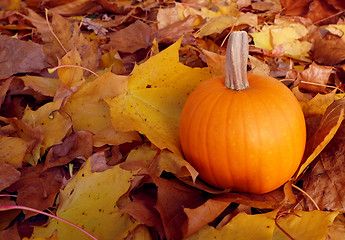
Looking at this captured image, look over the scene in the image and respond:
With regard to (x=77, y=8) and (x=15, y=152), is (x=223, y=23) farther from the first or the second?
(x=15, y=152)

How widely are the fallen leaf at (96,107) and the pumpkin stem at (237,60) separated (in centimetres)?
36

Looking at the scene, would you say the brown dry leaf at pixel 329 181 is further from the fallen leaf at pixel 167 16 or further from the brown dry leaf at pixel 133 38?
the fallen leaf at pixel 167 16

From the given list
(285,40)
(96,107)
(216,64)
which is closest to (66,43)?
(96,107)

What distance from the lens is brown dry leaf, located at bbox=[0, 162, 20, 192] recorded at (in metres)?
0.97

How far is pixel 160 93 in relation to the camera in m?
1.19

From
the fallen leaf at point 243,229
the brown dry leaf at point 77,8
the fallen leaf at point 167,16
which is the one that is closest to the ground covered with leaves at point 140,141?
the fallen leaf at point 243,229

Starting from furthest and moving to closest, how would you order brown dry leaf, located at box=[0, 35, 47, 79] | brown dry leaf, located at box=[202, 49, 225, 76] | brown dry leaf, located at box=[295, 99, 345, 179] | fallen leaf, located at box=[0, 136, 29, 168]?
1. brown dry leaf, located at box=[0, 35, 47, 79]
2. brown dry leaf, located at box=[202, 49, 225, 76]
3. fallen leaf, located at box=[0, 136, 29, 168]
4. brown dry leaf, located at box=[295, 99, 345, 179]

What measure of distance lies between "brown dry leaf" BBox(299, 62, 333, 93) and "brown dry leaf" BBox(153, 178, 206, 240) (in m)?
0.71

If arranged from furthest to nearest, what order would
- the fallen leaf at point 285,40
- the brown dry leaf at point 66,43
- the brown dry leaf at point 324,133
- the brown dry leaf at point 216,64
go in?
the fallen leaf at point 285,40 < the brown dry leaf at point 66,43 < the brown dry leaf at point 216,64 < the brown dry leaf at point 324,133

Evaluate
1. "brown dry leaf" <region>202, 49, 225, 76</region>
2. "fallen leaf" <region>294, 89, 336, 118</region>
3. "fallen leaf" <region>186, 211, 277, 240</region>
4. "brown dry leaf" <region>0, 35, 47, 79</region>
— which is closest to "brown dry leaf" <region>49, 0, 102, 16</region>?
"brown dry leaf" <region>0, 35, 47, 79</region>

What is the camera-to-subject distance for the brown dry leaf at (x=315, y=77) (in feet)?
4.59

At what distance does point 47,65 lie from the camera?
1.45 metres

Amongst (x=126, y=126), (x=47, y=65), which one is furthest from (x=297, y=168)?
(x=47, y=65)

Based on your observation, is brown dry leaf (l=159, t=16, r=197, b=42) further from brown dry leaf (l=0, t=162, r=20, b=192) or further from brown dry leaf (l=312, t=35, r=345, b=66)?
brown dry leaf (l=0, t=162, r=20, b=192)
